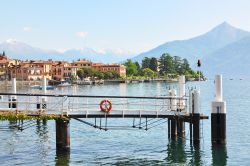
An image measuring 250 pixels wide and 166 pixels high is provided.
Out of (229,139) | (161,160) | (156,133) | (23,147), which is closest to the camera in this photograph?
(161,160)

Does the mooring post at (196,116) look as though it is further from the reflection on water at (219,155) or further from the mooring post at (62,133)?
the mooring post at (62,133)

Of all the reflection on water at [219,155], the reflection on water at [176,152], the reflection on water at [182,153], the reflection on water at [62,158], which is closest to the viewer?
the reflection on water at [62,158]

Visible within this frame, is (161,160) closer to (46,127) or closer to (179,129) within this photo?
(179,129)

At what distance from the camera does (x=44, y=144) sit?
39.1 m

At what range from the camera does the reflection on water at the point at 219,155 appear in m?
32.2

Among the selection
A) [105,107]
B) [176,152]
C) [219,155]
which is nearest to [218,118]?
[219,155]

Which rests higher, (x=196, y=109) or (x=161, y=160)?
(x=196, y=109)

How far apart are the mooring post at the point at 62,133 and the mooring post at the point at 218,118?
1096cm

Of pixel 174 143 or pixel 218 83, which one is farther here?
pixel 174 143

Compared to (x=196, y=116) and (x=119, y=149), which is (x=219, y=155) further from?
(x=119, y=149)

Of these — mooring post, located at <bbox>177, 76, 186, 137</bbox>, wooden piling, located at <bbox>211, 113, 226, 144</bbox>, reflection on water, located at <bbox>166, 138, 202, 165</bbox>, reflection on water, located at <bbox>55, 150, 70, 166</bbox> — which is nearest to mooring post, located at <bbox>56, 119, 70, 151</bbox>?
reflection on water, located at <bbox>55, 150, 70, 166</bbox>

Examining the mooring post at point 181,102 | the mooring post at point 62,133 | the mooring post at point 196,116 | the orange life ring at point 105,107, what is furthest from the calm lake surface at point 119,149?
the orange life ring at point 105,107

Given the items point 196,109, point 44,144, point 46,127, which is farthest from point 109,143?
point 46,127

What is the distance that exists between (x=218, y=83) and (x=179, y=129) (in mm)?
7200
